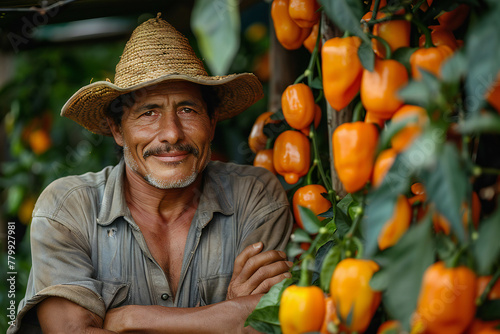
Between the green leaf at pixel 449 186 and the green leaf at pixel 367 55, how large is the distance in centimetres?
29

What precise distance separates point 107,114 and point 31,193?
5.48ft

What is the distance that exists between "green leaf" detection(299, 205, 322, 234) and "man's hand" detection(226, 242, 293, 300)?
2.10 ft

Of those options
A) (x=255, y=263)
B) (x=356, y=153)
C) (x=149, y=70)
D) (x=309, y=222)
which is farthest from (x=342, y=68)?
(x=149, y=70)

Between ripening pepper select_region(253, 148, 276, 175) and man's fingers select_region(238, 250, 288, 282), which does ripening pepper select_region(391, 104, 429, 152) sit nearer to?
man's fingers select_region(238, 250, 288, 282)

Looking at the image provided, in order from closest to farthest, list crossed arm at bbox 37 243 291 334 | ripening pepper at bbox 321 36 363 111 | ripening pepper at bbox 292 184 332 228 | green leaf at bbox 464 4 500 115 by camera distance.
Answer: green leaf at bbox 464 4 500 115 < ripening pepper at bbox 321 36 363 111 < crossed arm at bbox 37 243 291 334 < ripening pepper at bbox 292 184 332 228

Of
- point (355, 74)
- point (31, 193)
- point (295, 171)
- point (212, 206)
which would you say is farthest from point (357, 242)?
point (31, 193)

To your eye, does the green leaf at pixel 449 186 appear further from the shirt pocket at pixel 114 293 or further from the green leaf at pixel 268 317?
the shirt pocket at pixel 114 293

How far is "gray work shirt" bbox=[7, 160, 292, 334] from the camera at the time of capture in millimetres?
1705

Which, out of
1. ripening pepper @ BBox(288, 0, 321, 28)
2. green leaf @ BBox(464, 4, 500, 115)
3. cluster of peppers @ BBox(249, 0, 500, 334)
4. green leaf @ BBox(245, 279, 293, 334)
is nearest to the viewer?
green leaf @ BBox(464, 4, 500, 115)

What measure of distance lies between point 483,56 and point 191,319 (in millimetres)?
1196

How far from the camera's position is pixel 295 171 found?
1803 millimetres

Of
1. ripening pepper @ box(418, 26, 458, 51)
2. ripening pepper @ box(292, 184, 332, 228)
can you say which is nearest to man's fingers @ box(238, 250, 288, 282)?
ripening pepper @ box(292, 184, 332, 228)

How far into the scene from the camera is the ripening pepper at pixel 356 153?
94cm

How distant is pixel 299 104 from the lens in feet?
5.34
